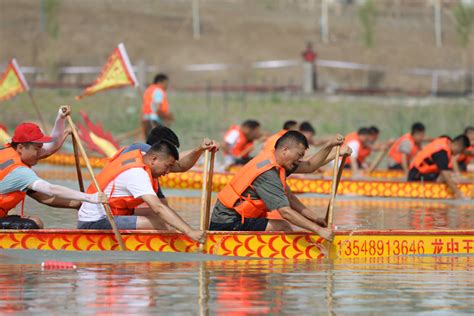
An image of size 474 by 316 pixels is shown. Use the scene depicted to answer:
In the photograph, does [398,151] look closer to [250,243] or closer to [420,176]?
[420,176]

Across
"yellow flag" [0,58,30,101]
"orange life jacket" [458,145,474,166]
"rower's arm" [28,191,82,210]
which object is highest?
"yellow flag" [0,58,30,101]

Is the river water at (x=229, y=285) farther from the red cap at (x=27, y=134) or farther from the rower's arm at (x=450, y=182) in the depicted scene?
the rower's arm at (x=450, y=182)

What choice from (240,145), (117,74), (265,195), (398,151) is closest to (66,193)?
(265,195)

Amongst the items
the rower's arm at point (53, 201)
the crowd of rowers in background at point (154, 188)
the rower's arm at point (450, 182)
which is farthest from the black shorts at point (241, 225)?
the rower's arm at point (450, 182)

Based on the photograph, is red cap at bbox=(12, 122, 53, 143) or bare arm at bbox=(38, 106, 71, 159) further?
bare arm at bbox=(38, 106, 71, 159)

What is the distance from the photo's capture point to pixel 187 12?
6341cm

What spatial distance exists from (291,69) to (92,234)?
1601 inches

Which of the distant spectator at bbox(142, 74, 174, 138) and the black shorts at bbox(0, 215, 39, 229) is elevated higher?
the distant spectator at bbox(142, 74, 174, 138)

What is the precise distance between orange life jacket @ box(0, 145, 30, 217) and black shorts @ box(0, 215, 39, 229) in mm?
129

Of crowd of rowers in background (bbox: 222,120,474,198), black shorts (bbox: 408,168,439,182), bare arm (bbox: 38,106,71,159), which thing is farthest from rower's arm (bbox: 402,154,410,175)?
bare arm (bbox: 38,106,71,159)

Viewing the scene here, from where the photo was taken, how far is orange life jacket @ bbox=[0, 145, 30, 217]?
12.1m

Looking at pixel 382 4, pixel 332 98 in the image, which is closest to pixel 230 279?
pixel 332 98

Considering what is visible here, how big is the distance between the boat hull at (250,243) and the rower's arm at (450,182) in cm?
689

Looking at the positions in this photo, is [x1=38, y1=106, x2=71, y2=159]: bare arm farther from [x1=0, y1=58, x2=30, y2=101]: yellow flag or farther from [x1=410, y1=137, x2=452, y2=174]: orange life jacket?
[x1=0, y1=58, x2=30, y2=101]: yellow flag
